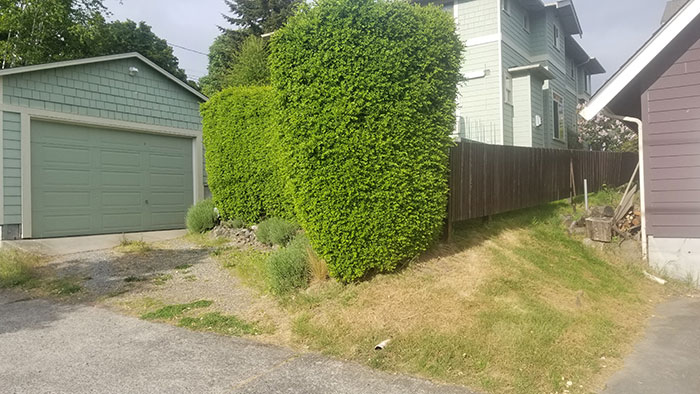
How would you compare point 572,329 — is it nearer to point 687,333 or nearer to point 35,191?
point 687,333

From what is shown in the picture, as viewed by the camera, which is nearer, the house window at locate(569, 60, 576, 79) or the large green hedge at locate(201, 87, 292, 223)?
the large green hedge at locate(201, 87, 292, 223)

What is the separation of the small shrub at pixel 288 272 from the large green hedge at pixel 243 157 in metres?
2.80

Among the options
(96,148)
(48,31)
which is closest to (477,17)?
(96,148)

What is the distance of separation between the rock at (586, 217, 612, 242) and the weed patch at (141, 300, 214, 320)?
645 centimetres

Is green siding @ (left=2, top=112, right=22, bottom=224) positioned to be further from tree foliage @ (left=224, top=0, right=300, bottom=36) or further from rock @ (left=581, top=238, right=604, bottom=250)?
tree foliage @ (left=224, top=0, right=300, bottom=36)

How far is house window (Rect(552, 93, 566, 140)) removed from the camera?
1821 cm

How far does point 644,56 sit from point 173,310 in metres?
7.41

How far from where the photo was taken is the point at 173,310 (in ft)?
18.4

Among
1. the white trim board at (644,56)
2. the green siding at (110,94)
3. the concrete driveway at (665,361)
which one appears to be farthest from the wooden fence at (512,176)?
the green siding at (110,94)

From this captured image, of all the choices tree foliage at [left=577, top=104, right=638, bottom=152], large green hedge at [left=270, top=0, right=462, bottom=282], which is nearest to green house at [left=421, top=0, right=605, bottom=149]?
tree foliage at [left=577, top=104, right=638, bottom=152]

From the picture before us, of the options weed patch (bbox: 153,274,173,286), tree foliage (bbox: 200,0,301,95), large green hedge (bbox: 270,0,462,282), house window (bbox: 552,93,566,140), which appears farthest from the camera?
tree foliage (bbox: 200,0,301,95)

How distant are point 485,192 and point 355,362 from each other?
456 centimetres

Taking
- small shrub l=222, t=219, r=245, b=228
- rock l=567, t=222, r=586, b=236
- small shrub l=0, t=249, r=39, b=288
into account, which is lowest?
small shrub l=0, t=249, r=39, b=288

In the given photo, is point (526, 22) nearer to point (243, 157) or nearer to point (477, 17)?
point (477, 17)
